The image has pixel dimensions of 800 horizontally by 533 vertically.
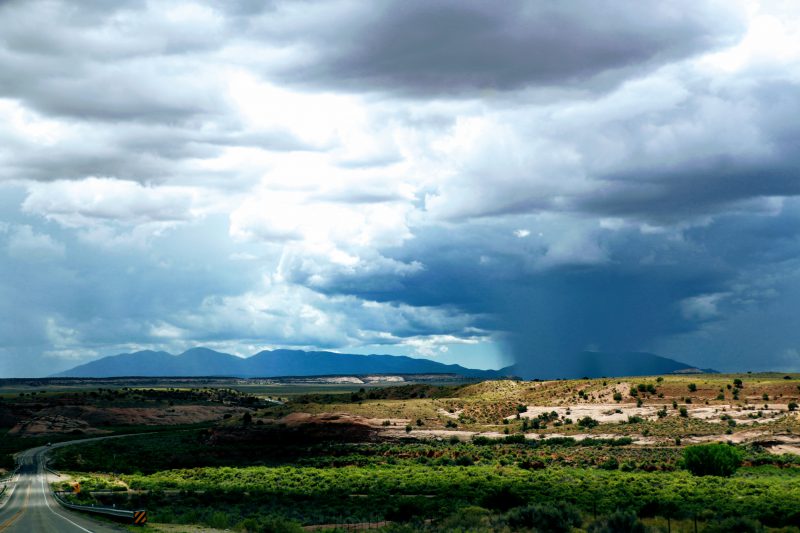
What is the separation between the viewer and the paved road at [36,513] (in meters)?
45.0

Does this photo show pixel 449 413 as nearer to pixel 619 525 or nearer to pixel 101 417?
pixel 101 417

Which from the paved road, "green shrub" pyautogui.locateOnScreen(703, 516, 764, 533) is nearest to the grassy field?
"green shrub" pyautogui.locateOnScreen(703, 516, 764, 533)

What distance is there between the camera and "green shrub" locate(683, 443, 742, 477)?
65750 mm

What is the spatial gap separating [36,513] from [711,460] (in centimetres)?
5201

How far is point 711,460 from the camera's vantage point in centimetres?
6588

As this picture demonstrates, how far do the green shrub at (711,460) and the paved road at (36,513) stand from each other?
46.2m

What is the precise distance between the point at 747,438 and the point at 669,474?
1031 inches

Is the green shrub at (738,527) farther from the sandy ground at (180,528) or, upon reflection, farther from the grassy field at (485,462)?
the sandy ground at (180,528)

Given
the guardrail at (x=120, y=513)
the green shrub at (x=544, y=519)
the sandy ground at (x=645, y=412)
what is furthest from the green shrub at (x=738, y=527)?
the sandy ground at (x=645, y=412)

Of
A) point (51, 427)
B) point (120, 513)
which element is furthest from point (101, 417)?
point (120, 513)

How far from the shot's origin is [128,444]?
402ft

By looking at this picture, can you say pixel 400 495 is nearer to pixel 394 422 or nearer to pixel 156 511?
pixel 156 511

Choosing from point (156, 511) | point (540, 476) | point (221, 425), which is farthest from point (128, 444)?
point (540, 476)

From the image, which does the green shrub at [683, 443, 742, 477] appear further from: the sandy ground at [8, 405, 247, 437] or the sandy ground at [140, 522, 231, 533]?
the sandy ground at [8, 405, 247, 437]
